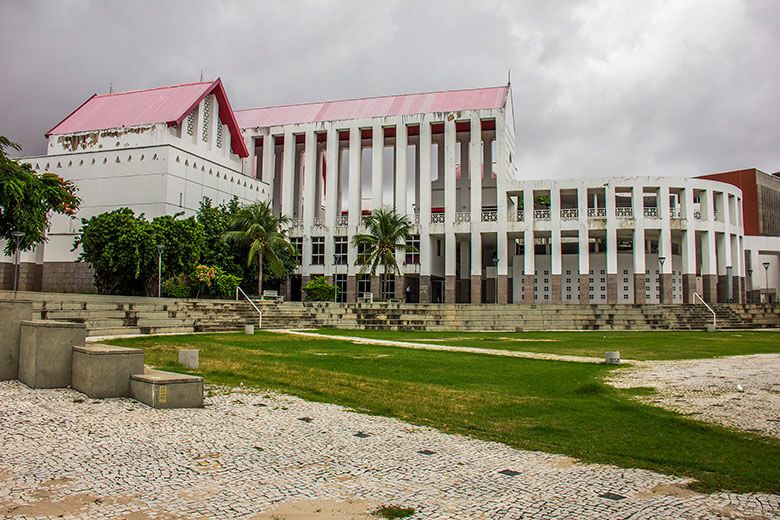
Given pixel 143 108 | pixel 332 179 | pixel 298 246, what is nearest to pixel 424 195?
pixel 332 179

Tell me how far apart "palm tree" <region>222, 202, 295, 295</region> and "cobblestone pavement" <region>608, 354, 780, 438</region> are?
988 inches

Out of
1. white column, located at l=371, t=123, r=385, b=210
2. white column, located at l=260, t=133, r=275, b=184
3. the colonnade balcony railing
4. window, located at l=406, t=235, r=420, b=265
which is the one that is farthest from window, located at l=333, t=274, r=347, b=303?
the colonnade balcony railing

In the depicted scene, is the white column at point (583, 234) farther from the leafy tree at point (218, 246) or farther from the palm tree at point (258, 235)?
the leafy tree at point (218, 246)

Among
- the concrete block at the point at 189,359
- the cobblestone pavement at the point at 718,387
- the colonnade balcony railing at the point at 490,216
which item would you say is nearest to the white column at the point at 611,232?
the colonnade balcony railing at the point at 490,216

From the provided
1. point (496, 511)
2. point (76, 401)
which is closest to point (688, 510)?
point (496, 511)

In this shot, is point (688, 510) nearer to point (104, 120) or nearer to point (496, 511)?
point (496, 511)

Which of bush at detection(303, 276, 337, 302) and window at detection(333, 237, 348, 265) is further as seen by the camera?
window at detection(333, 237, 348, 265)

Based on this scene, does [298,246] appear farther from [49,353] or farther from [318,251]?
[49,353]

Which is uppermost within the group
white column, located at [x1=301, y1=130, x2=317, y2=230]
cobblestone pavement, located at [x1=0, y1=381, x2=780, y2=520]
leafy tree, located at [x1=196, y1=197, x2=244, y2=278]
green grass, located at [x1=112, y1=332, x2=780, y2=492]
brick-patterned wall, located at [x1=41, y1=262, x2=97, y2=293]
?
white column, located at [x1=301, y1=130, x2=317, y2=230]

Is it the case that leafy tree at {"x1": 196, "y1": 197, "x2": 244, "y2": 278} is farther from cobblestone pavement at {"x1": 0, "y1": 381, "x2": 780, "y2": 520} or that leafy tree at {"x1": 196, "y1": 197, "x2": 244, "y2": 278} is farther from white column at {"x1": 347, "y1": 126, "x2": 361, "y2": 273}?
cobblestone pavement at {"x1": 0, "y1": 381, "x2": 780, "y2": 520}

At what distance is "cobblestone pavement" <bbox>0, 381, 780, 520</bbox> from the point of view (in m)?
3.95

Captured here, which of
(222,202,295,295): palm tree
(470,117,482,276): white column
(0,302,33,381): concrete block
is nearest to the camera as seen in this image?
(0,302,33,381): concrete block

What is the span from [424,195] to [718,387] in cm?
3484

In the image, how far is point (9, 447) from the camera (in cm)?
514
